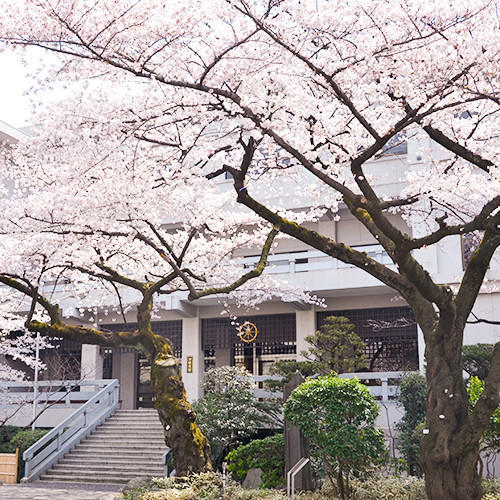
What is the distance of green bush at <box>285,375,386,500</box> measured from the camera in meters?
8.09

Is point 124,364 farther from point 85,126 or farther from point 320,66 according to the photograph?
point 320,66

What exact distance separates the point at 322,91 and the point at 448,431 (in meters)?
4.70

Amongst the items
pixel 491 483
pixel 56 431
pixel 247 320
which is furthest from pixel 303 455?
pixel 247 320

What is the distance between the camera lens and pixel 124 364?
24.2 m

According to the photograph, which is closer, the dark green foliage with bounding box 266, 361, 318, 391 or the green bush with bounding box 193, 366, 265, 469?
the green bush with bounding box 193, 366, 265, 469

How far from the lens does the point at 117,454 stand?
16391 millimetres

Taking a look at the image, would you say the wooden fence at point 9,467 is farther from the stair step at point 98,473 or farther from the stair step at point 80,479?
the stair step at point 98,473

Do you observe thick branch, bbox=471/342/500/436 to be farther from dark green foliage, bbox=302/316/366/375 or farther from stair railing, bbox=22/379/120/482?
stair railing, bbox=22/379/120/482

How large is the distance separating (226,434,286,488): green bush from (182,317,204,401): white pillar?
8.47m

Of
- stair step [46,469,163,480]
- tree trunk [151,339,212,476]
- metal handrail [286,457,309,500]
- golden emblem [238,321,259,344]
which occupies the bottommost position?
stair step [46,469,163,480]

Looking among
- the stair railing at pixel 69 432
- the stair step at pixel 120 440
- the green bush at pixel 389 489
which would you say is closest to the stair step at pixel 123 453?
the stair railing at pixel 69 432

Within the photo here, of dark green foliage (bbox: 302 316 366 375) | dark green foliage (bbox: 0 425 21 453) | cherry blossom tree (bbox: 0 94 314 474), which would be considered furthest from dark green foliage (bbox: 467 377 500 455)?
dark green foliage (bbox: 0 425 21 453)

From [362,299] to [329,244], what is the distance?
11.6 metres

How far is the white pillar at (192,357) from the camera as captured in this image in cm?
1995
